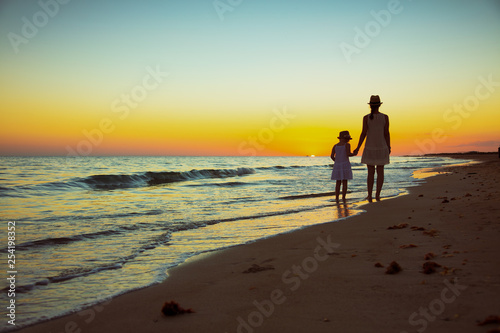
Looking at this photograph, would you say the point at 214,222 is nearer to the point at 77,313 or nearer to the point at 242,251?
the point at 242,251

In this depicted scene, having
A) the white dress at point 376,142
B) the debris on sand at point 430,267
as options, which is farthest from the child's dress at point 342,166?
the debris on sand at point 430,267

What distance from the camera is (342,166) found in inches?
394

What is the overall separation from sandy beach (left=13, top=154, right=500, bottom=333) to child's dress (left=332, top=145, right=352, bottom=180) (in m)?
5.53

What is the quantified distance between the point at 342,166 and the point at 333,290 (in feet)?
25.4

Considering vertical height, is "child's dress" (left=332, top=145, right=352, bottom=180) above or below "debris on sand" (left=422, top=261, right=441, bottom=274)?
above

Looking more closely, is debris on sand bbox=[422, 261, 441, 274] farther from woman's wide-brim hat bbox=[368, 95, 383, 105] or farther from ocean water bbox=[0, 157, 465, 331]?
woman's wide-brim hat bbox=[368, 95, 383, 105]

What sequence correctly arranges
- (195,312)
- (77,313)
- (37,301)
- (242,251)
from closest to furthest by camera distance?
(195,312)
(77,313)
(37,301)
(242,251)

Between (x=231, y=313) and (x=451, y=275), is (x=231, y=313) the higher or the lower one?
the lower one

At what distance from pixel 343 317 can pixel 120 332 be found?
4.77 ft

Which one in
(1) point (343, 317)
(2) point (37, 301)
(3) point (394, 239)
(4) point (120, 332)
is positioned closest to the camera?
(1) point (343, 317)

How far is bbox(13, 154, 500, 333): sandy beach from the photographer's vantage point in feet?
6.73

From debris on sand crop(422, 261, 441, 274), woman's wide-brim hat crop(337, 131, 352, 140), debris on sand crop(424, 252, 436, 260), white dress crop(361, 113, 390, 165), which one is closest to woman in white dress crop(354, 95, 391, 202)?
white dress crop(361, 113, 390, 165)

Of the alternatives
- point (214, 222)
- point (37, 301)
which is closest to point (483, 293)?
point (37, 301)

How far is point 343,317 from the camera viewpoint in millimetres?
2107
